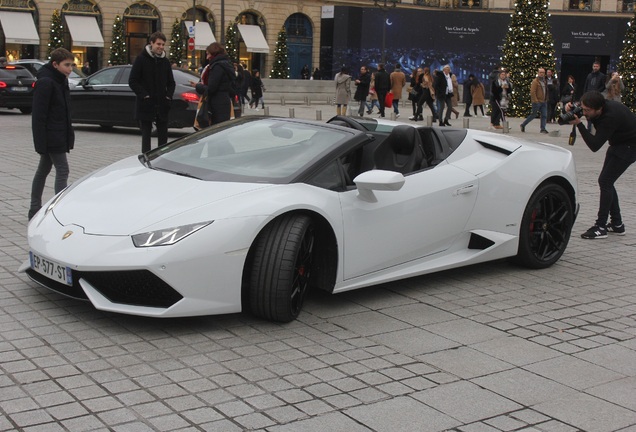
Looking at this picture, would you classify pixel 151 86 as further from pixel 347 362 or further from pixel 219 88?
pixel 347 362

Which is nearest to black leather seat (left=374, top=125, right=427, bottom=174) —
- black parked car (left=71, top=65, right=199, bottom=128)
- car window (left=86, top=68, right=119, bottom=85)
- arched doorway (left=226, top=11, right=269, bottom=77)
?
black parked car (left=71, top=65, right=199, bottom=128)

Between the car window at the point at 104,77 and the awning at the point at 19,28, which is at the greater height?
the awning at the point at 19,28

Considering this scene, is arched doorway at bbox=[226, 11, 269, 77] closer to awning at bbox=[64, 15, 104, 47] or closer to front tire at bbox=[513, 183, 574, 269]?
awning at bbox=[64, 15, 104, 47]

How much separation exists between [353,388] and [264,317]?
44.2 inches

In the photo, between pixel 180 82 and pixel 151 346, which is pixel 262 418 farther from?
pixel 180 82

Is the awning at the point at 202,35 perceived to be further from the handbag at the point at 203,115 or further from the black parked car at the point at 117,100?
the handbag at the point at 203,115

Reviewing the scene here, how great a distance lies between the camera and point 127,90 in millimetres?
18609

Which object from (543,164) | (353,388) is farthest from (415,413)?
(543,164)

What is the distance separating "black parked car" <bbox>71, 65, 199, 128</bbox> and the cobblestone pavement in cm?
1125

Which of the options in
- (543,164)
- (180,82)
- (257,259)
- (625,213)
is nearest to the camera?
(257,259)

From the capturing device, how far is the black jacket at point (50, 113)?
8.48 m

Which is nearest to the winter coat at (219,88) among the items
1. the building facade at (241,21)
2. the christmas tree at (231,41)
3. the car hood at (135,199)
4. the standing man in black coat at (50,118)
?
the standing man in black coat at (50,118)

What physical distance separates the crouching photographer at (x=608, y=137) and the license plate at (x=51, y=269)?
526 centimetres

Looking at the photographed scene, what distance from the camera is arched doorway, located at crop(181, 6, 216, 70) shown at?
52125 millimetres
